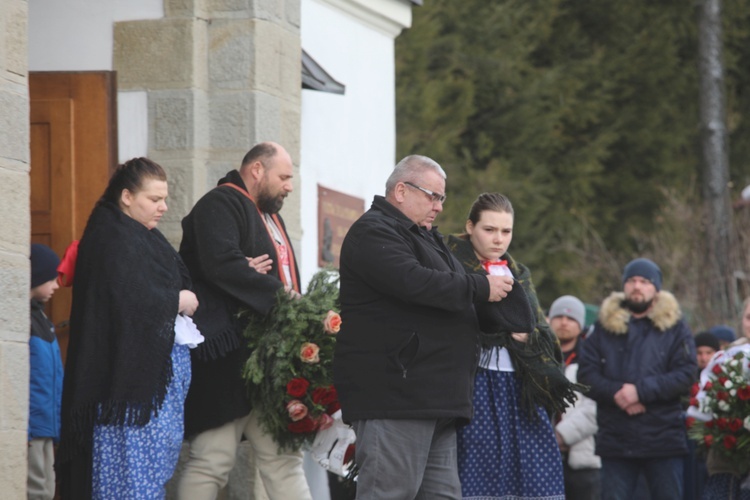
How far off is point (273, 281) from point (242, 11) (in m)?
1.96

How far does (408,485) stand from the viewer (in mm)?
6641

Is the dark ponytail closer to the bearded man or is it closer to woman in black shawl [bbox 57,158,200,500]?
woman in black shawl [bbox 57,158,200,500]

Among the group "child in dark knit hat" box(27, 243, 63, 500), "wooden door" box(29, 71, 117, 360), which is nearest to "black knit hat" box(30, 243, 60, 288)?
"child in dark knit hat" box(27, 243, 63, 500)

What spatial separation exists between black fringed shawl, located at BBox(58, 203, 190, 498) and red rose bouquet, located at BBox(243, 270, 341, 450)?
0.63m

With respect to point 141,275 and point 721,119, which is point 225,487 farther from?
point 721,119

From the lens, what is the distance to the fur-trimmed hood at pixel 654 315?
9961mm

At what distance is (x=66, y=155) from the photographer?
351 inches

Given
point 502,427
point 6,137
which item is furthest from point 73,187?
point 502,427

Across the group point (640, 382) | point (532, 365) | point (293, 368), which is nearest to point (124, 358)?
point (293, 368)

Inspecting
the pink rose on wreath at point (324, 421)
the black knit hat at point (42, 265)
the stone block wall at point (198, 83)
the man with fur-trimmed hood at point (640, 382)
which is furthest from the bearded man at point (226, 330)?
the man with fur-trimmed hood at point (640, 382)

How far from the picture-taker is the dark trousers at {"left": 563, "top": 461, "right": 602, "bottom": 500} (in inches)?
417

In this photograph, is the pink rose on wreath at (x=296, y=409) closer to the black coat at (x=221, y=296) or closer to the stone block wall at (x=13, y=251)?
the black coat at (x=221, y=296)

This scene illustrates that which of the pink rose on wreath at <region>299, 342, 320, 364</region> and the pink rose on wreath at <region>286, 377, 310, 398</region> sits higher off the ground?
the pink rose on wreath at <region>299, 342, 320, 364</region>

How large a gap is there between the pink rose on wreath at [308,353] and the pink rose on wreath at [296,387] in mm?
105
